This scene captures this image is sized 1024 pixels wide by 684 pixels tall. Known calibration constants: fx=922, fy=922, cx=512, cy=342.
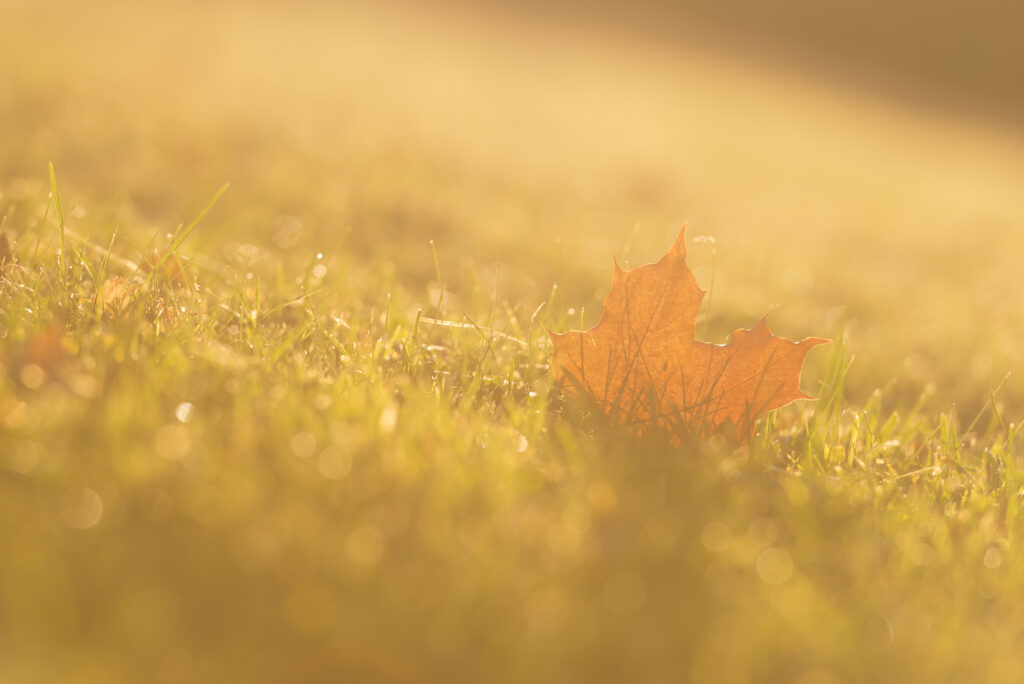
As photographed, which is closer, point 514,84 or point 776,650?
point 776,650

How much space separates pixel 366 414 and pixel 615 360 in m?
0.52

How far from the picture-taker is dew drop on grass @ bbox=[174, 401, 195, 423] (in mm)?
1392

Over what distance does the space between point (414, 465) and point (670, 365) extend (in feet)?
2.03

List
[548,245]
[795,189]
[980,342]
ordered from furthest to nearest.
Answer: [795,189]
[548,245]
[980,342]

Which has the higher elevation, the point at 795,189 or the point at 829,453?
the point at 829,453

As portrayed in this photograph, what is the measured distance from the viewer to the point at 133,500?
3.83ft

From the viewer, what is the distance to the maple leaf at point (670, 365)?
5.65 ft

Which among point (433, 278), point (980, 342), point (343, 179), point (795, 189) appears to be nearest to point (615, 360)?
point (433, 278)

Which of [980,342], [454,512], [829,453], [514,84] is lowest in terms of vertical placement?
[514,84]

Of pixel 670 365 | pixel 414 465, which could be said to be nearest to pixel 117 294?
pixel 414 465

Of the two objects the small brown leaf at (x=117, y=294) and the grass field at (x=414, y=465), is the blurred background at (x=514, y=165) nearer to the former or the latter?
the grass field at (x=414, y=465)

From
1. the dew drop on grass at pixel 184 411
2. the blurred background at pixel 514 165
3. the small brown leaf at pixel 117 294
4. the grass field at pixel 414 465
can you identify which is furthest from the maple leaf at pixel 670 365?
the small brown leaf at pixel 117 294

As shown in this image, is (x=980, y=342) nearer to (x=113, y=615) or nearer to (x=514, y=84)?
(x=113, y=615)

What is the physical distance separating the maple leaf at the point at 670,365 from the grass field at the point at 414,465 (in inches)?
3.1
